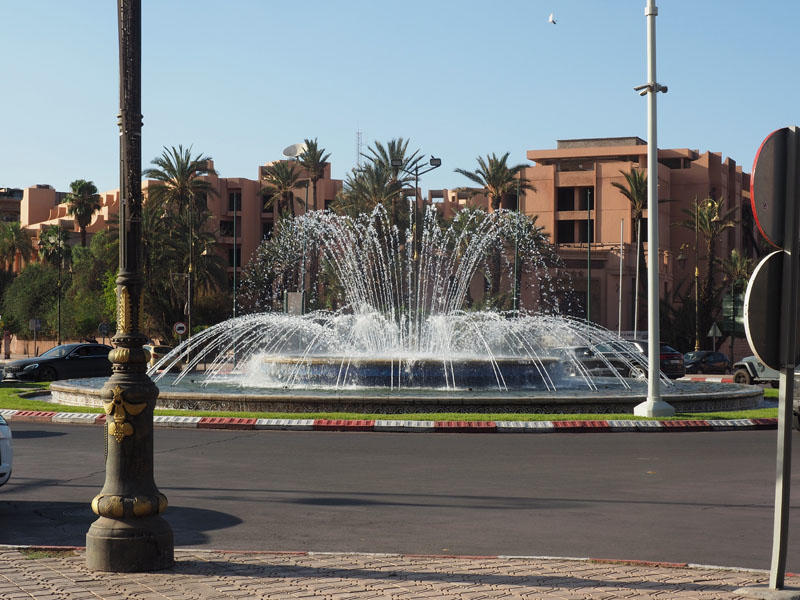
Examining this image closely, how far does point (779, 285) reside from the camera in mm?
6207

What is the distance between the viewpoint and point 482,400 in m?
21.0

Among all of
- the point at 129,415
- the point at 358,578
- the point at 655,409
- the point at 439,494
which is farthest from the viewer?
the point at 655,409

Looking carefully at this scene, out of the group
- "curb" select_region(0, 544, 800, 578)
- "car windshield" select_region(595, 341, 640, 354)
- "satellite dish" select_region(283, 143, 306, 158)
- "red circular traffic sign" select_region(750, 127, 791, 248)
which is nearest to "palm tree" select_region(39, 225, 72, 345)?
"satellite dish" select_region(283, 143, 306, 158)

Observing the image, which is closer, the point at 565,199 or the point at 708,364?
the point at 708,364

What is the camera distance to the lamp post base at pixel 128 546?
7.14 meters

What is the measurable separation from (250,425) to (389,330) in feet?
44.2

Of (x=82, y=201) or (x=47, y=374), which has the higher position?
(x=82, y=201)

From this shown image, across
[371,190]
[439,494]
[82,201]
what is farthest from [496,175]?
[439,494]

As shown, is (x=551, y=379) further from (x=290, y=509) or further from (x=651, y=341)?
(x=290, y=509)

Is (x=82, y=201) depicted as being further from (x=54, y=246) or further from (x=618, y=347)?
(x=618, y=347)

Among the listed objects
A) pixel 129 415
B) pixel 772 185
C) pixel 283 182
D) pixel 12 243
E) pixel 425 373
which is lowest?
pixel 425 373

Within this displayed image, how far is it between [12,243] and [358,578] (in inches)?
4050

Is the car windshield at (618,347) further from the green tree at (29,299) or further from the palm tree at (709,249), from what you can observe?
the green tree at (29,299)

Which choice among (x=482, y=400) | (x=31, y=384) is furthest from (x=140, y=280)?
(x=31, y=384)
